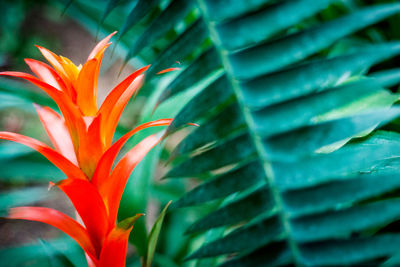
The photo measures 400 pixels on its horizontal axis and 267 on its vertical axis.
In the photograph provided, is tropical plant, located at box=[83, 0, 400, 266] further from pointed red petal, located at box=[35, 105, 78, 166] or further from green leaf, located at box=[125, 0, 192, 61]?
pointed red petal, located at box=[35, 105, 78, 166]

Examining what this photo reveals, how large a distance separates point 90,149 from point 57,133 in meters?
0.06

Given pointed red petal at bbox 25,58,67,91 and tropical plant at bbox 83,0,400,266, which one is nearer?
tropical plant at bbox 83,0,400,266

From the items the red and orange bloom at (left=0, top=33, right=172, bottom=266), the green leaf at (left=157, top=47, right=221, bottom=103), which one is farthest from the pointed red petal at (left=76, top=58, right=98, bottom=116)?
the green leaf at (left=157, top=47, right=221, bottom=103)

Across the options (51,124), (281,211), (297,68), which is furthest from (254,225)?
(51,124)

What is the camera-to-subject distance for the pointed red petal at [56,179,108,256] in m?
0.34

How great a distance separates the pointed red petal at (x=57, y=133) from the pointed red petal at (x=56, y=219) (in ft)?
0.21

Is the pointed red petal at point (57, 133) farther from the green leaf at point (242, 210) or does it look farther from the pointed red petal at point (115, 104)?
the green leaf at point (242, 210)

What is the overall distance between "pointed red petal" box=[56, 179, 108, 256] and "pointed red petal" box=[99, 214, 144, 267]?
2 cm

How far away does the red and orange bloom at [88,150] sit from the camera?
0.33 metres

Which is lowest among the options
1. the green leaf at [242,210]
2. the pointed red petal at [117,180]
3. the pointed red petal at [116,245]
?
the green leaf at [242,210]

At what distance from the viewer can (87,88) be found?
1.12ft

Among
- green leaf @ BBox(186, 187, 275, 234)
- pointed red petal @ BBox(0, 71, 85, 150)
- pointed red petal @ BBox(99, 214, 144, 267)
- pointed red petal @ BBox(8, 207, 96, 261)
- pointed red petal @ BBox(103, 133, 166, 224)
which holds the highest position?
pointed red petal @ BBox(0, 71, 85, 150)

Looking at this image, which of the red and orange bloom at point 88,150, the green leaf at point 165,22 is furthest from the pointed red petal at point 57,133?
the green leaf at point 165,22

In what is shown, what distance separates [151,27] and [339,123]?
19cm
